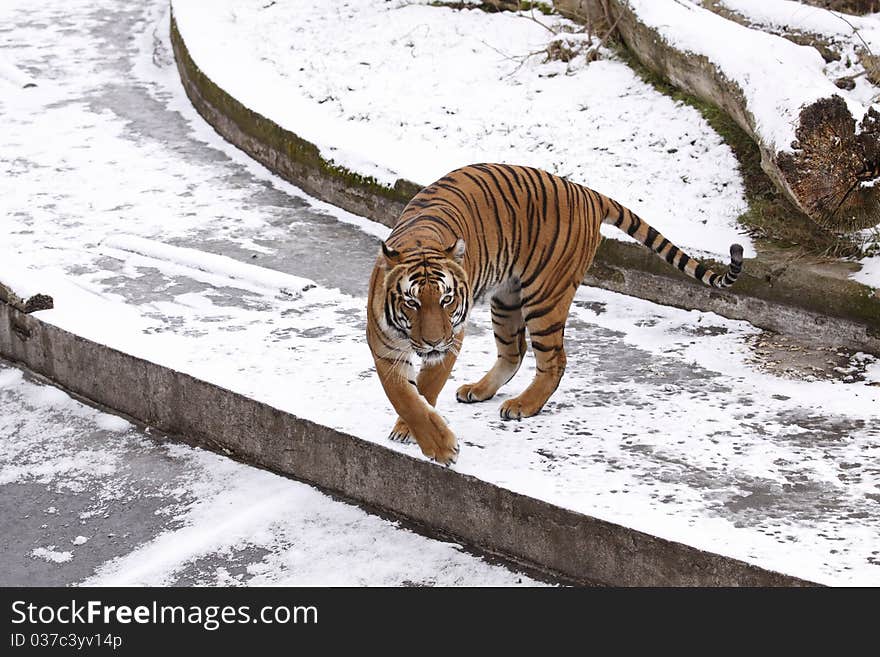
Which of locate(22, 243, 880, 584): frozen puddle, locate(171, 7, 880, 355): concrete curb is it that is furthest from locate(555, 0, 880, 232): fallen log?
locate(22, 243, 880, 584): frozen puddle

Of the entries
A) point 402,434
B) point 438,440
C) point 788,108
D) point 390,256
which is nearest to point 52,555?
point 402,434

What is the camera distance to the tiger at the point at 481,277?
4.00 m

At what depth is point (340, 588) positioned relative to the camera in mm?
4105

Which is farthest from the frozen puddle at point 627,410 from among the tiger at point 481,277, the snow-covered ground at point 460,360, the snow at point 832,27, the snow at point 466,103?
the snow at point 832,27

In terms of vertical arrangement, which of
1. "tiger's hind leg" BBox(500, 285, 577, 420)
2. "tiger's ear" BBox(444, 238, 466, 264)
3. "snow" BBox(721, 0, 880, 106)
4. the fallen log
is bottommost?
"tiger's hind leg" BBox(500, 285, 577, 420)

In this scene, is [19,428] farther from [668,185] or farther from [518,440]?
[668,185]

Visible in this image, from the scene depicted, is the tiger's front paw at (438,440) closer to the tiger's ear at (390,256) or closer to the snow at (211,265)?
the tiger's ear at (390,256)

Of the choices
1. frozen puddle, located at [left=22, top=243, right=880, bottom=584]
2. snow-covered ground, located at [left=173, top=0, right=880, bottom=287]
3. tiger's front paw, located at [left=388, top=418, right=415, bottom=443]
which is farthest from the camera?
snow-covered ground, located at [left=173, top=0, right=880, bottom=287]

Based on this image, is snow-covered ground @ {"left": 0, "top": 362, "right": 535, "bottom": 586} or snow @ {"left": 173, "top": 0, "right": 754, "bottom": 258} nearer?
snow-covered ground @ {"left": 0, "top": 362, "right": 535, "bottom": 586}

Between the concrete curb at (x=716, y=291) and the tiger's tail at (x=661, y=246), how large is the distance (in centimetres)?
85

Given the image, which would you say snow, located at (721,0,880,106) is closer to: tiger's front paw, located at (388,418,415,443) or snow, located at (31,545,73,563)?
tiger's front paw, located at (388,418,415,443)

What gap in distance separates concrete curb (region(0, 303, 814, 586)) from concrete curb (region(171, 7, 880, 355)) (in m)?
2.02

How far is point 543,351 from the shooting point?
4.69 meters

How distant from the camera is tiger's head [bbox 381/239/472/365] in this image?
12.9 feet
